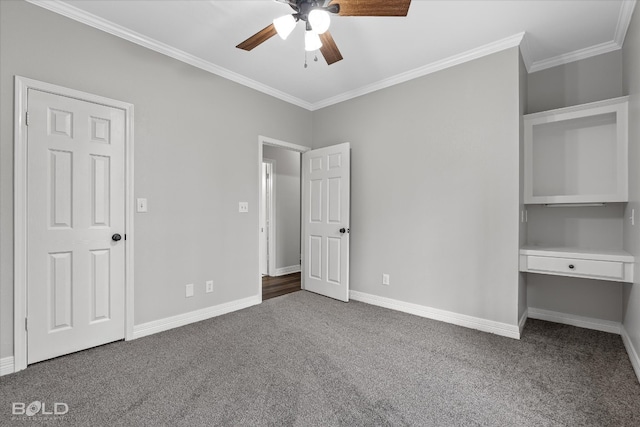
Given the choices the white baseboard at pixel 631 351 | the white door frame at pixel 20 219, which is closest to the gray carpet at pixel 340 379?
the white baseboard at pixel 631 351

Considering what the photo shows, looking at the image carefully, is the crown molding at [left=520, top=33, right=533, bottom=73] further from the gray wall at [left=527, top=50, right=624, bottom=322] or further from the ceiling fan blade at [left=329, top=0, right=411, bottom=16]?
the ceiling fan blade at [left=329, top=0, right=411, bottom=16]

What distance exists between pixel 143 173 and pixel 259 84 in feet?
5.80

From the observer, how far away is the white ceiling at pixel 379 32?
2309 mm

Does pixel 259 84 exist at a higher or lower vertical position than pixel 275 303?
higher

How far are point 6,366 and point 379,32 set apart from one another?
151 inches

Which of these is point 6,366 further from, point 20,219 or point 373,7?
point 373,7

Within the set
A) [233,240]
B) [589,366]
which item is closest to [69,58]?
[233,240]

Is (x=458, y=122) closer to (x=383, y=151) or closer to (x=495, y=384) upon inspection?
(x=383, y=151)

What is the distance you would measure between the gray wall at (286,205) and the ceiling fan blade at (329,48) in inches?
120

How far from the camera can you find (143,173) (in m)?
2.72

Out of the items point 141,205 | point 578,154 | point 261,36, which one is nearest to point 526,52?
point 578,154

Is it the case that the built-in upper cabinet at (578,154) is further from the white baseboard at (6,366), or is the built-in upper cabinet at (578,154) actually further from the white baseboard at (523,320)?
the white baseboard at (6,366)

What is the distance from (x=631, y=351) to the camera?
2279mm

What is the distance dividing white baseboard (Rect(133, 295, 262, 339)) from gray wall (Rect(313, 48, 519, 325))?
1406mm
